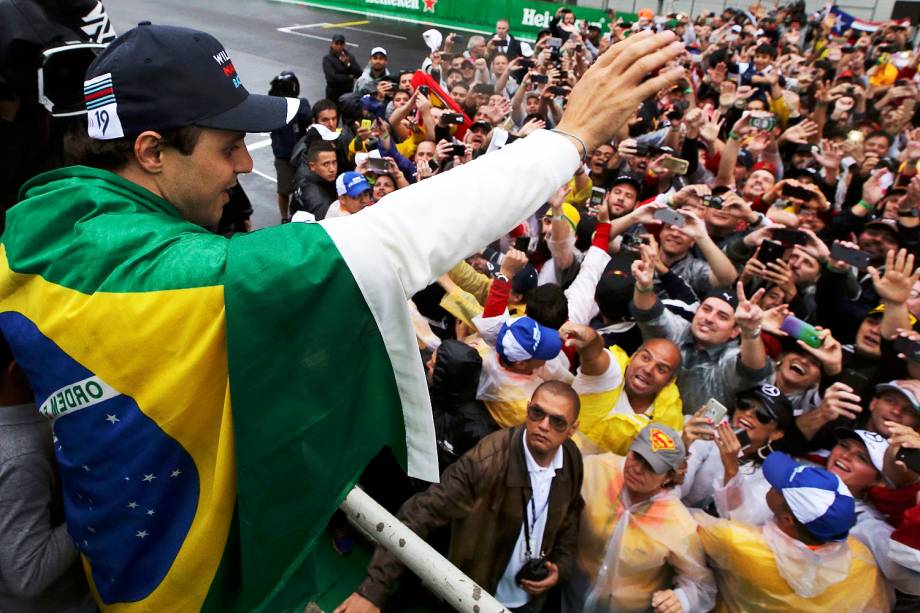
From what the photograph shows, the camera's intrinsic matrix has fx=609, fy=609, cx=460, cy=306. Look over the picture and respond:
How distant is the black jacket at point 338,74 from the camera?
10.0 meters

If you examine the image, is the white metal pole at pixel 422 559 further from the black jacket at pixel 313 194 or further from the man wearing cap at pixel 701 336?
the black jacket at pixel 313 194

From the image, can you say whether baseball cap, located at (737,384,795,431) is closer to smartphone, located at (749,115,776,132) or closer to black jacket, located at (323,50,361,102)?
smartphone, located at (749,115,776,132)

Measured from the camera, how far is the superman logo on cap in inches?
101

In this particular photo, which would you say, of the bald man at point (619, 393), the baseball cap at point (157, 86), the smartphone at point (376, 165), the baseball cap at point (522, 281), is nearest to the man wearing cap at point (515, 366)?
the bald man at point (619, 393)

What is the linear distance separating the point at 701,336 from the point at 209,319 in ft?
11.0

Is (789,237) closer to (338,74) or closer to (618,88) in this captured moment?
(618,88)

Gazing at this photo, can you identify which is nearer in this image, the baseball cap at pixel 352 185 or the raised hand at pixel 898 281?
the raised hand at pixel 898 281

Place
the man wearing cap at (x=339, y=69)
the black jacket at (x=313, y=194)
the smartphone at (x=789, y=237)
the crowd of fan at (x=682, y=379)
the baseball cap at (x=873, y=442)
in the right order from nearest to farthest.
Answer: the crowd of fan at (x=682, y=379), the baseball cap at (x=873, y=442), the smartphone at (x=789, y=237), the black jacket at (x=313, y=194), the man wearing cap at (x=339, y=69)

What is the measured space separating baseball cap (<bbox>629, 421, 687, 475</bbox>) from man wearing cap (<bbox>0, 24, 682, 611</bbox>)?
1.81 meters

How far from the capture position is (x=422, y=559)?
1513mm

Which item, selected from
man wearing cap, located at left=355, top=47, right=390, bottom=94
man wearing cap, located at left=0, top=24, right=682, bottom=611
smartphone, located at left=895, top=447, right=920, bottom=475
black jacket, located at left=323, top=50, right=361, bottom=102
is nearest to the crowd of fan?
smartphone, located at left=895, top=447, right=920, bottom=475

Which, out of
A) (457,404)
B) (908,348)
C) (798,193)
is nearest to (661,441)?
(457,404)

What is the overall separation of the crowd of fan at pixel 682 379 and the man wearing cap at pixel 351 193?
0.08ft

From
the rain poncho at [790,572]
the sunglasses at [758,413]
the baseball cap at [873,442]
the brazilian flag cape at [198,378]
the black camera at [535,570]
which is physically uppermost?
the brazilian flag cape at [198,378]
